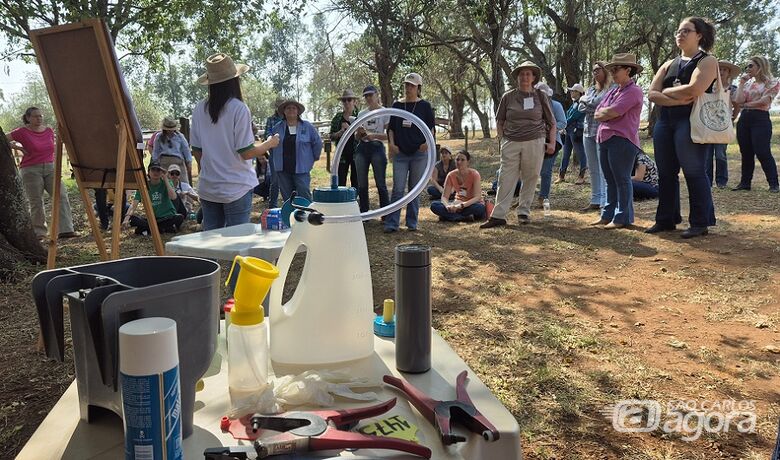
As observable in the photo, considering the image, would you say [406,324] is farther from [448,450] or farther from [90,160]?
[90,160]

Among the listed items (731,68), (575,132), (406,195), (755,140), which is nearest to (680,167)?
(731,68)

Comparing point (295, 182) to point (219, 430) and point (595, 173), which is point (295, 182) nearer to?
point (595, 173)

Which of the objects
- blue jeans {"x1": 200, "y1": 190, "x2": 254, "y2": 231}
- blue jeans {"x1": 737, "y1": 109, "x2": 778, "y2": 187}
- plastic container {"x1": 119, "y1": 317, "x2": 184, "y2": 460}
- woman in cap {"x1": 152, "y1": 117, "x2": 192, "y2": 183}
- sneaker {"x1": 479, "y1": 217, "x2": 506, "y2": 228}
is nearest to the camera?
plastic container {"x1": 119, "y1": 317, "x2": 184, "y2": 460}

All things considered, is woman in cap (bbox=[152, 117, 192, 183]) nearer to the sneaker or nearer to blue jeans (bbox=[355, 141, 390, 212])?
blue jeans (bbox=[355, 141, 390, 212])

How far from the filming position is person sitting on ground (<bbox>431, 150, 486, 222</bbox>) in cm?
700

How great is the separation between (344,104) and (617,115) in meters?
3.29

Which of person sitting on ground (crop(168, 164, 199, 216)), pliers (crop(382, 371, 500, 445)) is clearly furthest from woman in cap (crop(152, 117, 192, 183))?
pliers (crop(382, 371, 500, 445))

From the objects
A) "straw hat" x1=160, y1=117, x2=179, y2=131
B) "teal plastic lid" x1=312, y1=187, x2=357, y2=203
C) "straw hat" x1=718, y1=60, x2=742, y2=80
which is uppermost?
"straw hat" x1=718, y1=60, x2=742, y2=80

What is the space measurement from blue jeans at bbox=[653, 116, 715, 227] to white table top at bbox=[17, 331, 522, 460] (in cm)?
454

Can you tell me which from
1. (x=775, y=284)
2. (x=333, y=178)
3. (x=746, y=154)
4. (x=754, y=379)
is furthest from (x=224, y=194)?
(x=746, y=154)

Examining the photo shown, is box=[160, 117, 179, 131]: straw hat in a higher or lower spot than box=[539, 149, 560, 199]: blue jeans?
higher

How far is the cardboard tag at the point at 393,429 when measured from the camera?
0.89 m

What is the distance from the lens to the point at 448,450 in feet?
2.90

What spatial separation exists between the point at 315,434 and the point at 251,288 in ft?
0.96
